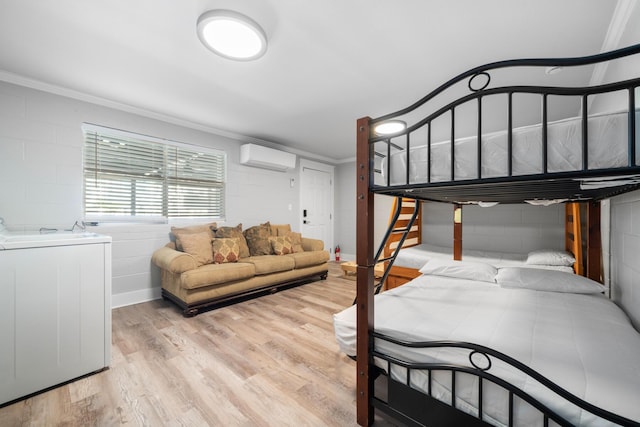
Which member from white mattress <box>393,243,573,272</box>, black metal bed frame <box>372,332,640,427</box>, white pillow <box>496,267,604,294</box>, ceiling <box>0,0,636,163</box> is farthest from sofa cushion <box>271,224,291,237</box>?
black metal bed frame <box>372,332,640,427</box>

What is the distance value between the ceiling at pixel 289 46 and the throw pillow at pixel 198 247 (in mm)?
1565

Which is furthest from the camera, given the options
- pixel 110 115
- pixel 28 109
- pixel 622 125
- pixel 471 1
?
pixel 110 115

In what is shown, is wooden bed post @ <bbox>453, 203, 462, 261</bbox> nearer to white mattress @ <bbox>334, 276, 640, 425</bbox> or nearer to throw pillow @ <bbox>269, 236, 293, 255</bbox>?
white mattress @ <bbox>334, 276, 640, 425</bbox>

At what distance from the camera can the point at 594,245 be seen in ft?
7.14

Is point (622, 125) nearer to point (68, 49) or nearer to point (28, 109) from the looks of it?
point (68, 49)

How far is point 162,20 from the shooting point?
1.68m

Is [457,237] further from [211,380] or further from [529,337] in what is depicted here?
[211,380]

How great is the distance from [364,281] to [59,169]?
328 cm

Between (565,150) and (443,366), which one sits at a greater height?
(565,150)

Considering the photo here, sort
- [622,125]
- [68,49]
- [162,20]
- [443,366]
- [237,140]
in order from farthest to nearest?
1. [237,140]
2. [68,49]
3. [162,20]
4. [443,366]
5. [622,125]

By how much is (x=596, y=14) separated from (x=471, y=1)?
825mm

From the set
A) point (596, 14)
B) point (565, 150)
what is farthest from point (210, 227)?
point (596, 14)

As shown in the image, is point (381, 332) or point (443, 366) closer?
point (443, 366)

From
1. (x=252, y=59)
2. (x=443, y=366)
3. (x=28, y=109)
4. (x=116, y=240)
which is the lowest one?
(x=443, y=366)
